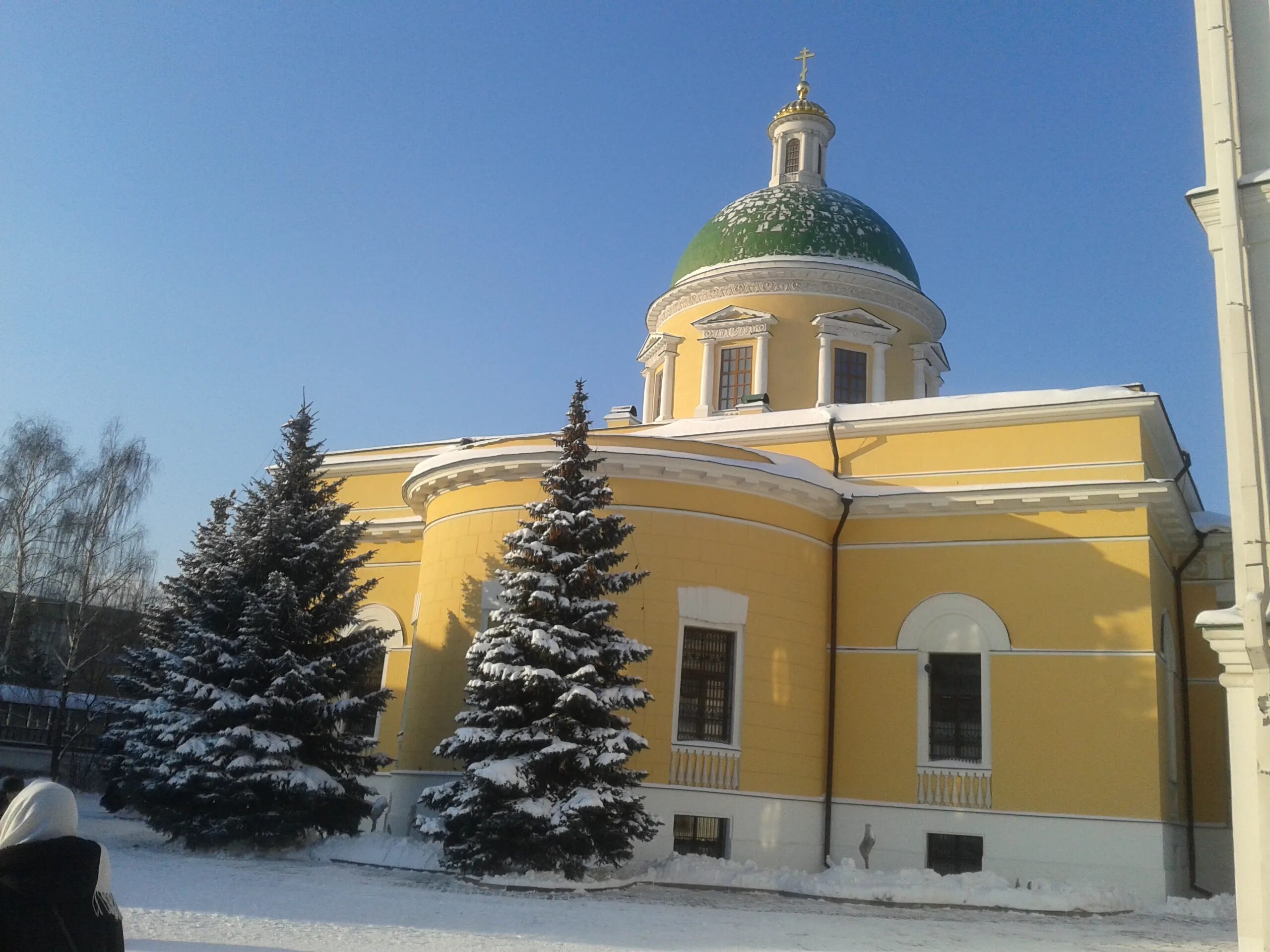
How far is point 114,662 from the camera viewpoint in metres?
30.8

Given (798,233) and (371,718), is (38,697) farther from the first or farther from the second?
(798,233)

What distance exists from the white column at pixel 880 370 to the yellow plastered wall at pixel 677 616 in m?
6.90

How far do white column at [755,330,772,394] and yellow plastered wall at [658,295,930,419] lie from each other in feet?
0.31

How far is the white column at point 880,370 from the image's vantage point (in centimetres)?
Result: 2245

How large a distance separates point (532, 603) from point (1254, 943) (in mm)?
7190

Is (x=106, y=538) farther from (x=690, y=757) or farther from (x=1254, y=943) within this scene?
(x=1254, y=943)

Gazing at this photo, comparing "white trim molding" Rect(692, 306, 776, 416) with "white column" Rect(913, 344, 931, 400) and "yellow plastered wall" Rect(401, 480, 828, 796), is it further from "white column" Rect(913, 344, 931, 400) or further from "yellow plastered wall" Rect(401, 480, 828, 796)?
"yellow plastered wall" Rect(401, 480, 828, 796)

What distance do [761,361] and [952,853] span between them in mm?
10308

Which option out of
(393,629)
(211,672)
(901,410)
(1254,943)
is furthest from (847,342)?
(1254,943)

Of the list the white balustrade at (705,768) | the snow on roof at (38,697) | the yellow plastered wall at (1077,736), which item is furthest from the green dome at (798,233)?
the snow on roof at (38,697)

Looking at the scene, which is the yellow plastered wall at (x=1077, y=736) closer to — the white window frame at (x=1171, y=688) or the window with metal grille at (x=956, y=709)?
the window with metal grille at (x=956, y=709)

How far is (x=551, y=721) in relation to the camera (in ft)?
39.7

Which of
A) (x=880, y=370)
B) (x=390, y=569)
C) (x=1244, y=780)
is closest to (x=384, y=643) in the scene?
(x=390, y=569)

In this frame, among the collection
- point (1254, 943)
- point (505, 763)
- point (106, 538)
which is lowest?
point (1254, 943)
